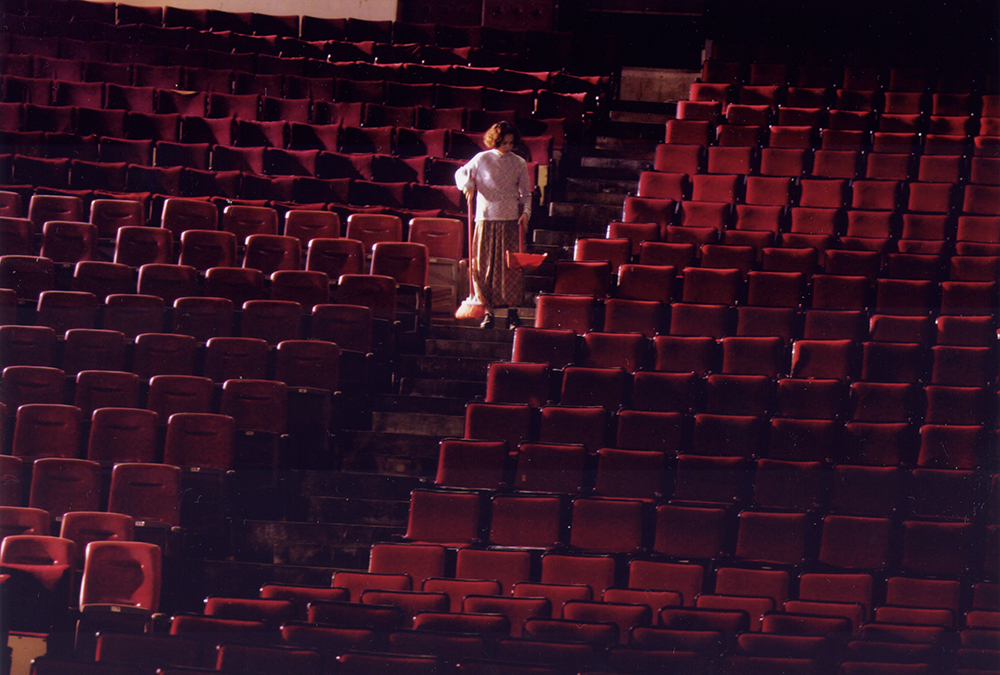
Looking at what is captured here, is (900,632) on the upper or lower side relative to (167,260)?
lower

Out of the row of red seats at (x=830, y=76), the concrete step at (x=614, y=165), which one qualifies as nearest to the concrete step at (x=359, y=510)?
the concrete step at (x=614, y=165)

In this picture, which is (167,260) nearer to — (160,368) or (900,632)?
(160,368)

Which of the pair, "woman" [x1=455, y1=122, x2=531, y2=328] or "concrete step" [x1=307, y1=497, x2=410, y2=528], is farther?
"woman" [x1=455, y1=122, x2=531, y2=328]

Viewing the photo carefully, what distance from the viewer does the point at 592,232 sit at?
1667mm

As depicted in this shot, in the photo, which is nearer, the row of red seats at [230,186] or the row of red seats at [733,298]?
the row of red seats at [733,298]

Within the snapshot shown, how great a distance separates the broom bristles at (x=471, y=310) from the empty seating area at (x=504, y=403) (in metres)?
0.04

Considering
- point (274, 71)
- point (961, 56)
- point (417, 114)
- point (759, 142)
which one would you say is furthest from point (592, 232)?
point (961, 56)

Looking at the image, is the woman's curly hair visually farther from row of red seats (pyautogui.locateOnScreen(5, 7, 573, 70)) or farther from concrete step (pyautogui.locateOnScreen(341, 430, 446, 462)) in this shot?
row of red seats (pyautogui.locateOnScreen(5, 7, 573, 70))

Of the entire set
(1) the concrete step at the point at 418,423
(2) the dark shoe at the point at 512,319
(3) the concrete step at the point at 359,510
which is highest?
(2) the dark shoe at the point at 512,319

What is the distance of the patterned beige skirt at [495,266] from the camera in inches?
55.6

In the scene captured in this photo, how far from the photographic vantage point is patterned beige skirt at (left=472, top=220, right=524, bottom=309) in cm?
141

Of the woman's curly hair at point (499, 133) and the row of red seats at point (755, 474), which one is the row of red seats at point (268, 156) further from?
the row of red seats at point (755, 474)

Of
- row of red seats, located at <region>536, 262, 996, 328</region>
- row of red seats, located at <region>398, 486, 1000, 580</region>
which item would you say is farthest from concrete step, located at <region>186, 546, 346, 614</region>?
row of red seats, located at <region>536, 262, 996, 328</region>

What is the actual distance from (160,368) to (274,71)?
0.99 m
